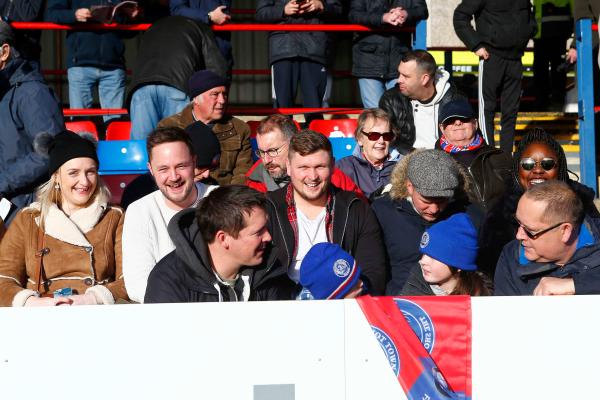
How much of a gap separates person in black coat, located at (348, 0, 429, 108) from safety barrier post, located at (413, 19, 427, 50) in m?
0.10

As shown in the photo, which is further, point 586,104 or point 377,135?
point 586,104

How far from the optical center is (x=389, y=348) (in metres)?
3.71

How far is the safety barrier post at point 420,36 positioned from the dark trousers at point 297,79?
2.55 feet

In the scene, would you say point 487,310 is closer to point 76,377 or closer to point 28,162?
point 76,377

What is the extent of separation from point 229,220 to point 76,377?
2.67 ft

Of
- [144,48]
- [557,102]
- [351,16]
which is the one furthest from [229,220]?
[557,102]

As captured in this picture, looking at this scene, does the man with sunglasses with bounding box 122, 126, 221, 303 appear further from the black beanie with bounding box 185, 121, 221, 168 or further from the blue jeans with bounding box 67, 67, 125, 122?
the blue jeans with bounding box 67, 67, 125, 122

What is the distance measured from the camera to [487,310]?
149 inches

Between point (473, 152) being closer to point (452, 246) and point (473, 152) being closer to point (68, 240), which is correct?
point (452, 246)

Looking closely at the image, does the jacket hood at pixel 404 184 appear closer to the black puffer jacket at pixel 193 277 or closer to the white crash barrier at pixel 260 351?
the black puffer jacket at pixel 193 277

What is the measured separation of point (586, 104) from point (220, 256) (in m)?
5.39

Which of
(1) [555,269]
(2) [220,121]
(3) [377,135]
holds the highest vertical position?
(2) [220,121]

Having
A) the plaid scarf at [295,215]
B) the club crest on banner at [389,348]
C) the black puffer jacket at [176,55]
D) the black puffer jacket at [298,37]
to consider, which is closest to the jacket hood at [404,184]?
the plaid scarf at [295,215]

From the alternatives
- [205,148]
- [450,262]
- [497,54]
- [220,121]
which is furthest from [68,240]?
[497,54]
